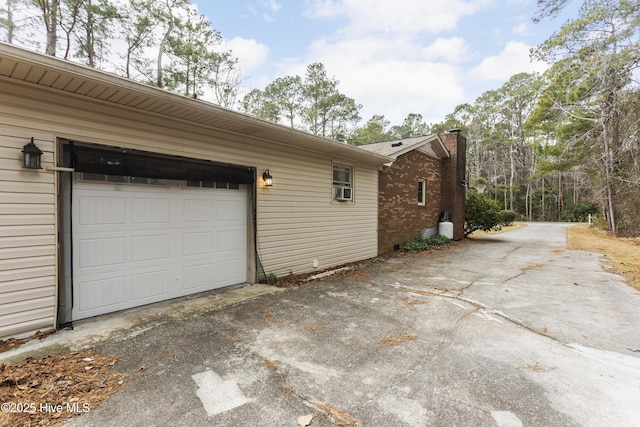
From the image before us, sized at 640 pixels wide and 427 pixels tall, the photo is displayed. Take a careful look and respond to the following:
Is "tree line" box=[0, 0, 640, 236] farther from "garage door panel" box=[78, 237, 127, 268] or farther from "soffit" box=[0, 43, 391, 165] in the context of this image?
"garage door panel" box=[78, 237, 127, 268]

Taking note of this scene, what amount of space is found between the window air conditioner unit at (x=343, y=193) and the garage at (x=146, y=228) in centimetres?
285

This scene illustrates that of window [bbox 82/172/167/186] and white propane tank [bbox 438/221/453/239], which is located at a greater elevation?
window [bbox 82/172/167/186]

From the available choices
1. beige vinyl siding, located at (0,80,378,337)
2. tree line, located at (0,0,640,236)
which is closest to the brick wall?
beige vinyl siding, located at (0,80,378,337)

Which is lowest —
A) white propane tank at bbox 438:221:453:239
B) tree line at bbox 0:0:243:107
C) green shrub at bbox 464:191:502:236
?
white propane tank at bbox 438:221:453:239

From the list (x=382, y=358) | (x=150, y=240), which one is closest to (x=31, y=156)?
(x=150, y=240)

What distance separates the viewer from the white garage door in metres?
3.66

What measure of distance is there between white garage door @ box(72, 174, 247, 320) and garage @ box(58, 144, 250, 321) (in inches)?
0.4

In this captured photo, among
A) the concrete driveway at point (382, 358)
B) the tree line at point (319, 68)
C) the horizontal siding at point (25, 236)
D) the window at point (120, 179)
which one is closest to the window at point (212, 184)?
the window at point (120, 179)

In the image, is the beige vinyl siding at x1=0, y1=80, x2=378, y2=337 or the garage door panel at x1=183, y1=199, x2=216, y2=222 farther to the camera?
the garage door panel at x1=183, y1=199, x2=216, y2=222

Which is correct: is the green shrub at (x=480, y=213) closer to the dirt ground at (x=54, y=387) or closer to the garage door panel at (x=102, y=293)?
the garage door panel at (x=102, y=293)

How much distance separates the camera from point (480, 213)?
13.3 m

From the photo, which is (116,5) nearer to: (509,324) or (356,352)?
(356,352)

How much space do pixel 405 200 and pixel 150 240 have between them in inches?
327

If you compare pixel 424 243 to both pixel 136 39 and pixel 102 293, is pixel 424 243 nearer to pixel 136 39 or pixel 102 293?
pixel 102 293
